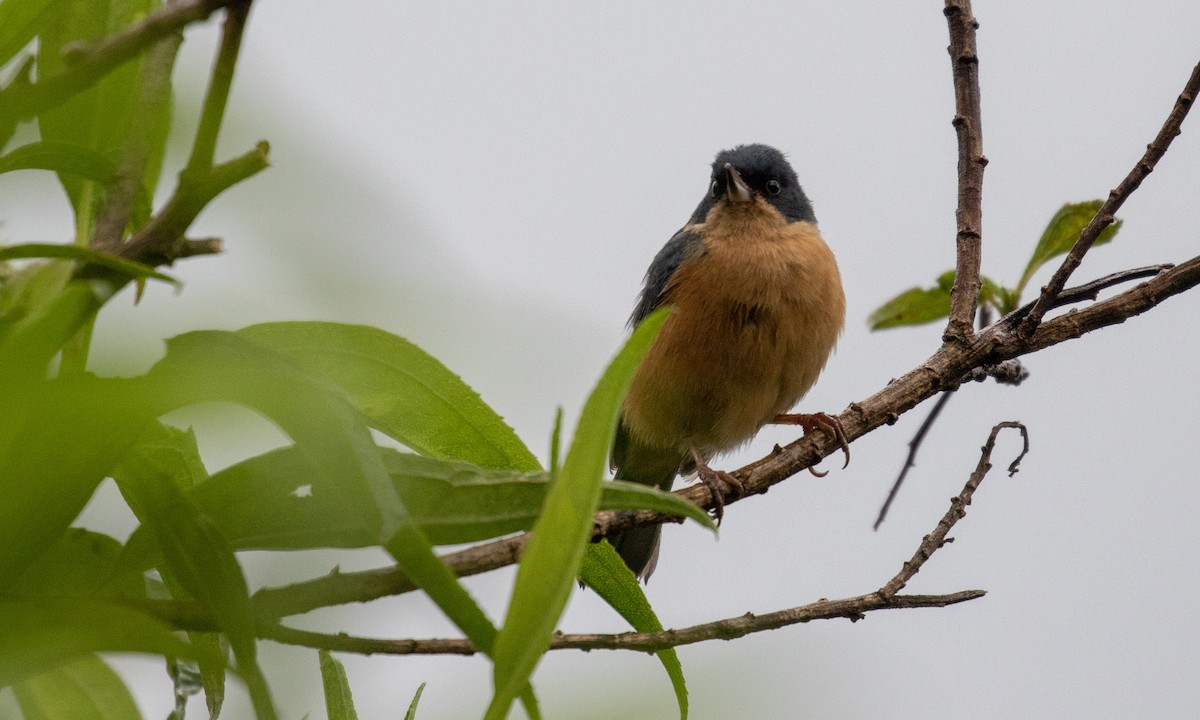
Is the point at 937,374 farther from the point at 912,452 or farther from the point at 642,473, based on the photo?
the point at 642,473

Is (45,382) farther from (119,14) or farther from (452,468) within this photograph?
(119,14)

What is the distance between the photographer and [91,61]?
0.65 m

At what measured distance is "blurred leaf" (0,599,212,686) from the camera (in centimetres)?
61

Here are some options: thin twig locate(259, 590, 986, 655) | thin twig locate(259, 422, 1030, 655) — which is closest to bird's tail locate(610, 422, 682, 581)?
thin twig locate(259, 422, 1030, 655)

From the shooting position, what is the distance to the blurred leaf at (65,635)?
611 millimetres

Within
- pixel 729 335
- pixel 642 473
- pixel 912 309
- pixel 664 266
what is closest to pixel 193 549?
pixel 912 309

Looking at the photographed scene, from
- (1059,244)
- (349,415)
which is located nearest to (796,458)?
(1059,244)

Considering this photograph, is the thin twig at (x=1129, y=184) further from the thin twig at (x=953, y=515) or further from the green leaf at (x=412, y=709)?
the green leaf at (x=412, y=709)

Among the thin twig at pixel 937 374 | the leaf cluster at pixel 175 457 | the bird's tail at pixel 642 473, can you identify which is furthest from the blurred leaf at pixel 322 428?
the bird's tail at pixel 642 473

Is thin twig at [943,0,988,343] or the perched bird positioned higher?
the perched bird

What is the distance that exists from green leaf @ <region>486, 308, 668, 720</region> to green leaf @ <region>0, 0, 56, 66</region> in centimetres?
62

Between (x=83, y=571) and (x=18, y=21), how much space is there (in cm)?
48

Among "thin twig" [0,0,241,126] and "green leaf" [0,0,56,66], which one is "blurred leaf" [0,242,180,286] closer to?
"thin twig" [0,0,241,126]

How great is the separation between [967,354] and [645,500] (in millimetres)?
1520
